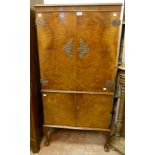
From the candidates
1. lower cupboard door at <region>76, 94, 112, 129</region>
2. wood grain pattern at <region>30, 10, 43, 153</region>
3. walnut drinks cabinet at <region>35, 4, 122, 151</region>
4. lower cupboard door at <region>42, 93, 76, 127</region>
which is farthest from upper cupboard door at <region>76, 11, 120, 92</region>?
wood grain pattern at <region>30, 10, 43, 153</region>

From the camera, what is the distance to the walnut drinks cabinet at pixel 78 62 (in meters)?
1.53

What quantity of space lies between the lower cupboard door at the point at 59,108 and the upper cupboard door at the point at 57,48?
11 centimetres

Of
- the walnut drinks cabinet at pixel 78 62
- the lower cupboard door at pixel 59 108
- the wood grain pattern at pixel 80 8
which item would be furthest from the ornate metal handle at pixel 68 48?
the lower cupboard door at pixel 59 108

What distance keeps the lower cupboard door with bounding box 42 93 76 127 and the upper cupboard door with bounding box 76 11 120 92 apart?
22cm

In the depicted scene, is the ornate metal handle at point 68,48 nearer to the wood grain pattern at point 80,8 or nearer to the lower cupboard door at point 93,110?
the wood grain pattern at point 80,8

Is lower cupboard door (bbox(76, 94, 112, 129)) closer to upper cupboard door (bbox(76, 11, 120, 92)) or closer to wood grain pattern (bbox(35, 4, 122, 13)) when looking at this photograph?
upper cupboard door (bbox(76, 11, 120, 92))

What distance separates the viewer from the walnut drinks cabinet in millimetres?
1532

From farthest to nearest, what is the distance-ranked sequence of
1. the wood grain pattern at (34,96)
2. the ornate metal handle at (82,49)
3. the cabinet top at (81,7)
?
the wood grain pattern at (34,96)
the ornate metal handle at (82,49)
the cabinet top at (81,7)

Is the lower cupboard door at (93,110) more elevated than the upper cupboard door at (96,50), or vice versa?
the upper cupboard door at (96,50)

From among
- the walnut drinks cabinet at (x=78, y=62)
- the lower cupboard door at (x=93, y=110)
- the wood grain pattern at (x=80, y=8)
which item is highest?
the wood grain pattern at (x=80, y=8)

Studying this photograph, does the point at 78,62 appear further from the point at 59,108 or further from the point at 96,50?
the point at 59,108
